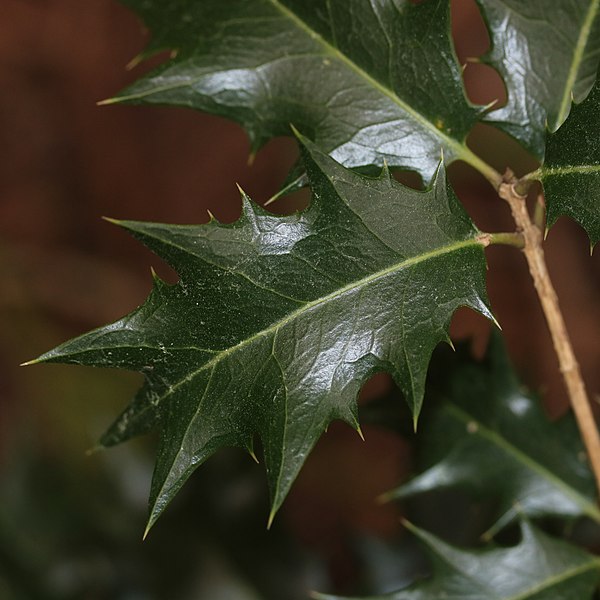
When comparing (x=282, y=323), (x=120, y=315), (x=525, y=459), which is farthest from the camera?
(x=120, y=315)

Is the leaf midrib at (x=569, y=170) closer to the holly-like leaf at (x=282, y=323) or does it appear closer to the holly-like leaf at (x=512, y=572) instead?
the holly-like leaf at (x=282, y=323)

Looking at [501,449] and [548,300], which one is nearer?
[548,300]

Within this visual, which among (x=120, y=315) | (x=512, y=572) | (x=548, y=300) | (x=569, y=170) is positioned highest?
(x=569, y=170)

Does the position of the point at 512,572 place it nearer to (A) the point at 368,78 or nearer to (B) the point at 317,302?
(B) the point at 317,302

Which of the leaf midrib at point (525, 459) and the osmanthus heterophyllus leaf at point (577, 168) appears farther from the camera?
the leaf midrib at point (525, 459)

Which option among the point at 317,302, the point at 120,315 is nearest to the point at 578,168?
the point at 317,302

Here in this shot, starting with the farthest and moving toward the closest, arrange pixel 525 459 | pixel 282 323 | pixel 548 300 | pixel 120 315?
1. pixel 120 315
2. pixel 525 459
3. pixel 548 300
4. pixel 282 323

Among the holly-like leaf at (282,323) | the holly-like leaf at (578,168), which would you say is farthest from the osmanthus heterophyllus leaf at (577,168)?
the holly-like leaf at (282,323)
